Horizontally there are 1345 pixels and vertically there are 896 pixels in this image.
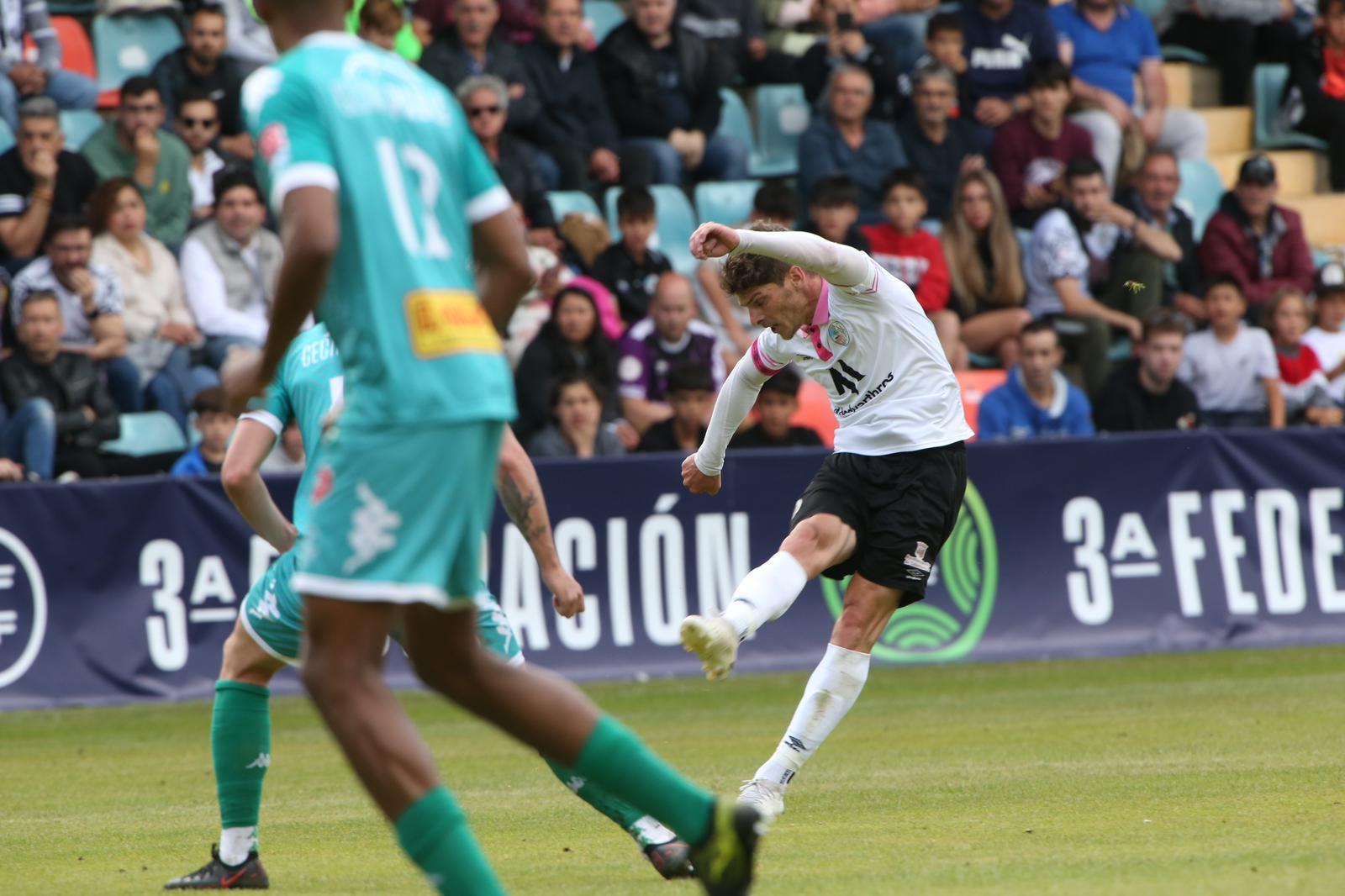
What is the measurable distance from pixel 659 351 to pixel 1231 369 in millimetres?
4891

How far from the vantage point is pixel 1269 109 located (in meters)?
20.8

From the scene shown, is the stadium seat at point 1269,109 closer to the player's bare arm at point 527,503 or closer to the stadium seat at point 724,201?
the stadium seat at point 724,201

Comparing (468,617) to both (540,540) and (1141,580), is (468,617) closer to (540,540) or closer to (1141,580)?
(540,540)

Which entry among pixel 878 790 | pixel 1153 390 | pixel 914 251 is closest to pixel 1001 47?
pixel 914 251

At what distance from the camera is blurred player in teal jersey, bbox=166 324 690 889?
6031 millimetres

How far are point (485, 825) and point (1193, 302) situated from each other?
37.2 feet

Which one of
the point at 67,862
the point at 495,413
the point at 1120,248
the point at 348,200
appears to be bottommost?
the point at 1120,248

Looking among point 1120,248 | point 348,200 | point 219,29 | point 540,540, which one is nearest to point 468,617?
point 348,200

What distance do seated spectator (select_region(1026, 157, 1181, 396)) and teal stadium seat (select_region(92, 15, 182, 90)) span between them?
7946 millimetres

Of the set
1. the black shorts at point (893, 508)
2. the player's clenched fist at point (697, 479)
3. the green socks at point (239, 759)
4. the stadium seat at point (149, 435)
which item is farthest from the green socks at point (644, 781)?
the stadium seat at point (149, 435)

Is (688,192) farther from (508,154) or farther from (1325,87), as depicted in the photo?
(1325,87)

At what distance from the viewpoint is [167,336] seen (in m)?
14.3

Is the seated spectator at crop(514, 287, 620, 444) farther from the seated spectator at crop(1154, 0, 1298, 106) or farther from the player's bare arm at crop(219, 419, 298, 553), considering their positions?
the seated spectator at crop(1154, 0, 1298, 106)

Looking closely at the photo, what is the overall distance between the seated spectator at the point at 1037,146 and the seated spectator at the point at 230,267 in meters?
6.78
